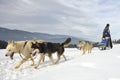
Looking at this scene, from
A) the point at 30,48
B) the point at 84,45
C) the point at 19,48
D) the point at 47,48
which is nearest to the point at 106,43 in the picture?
the point at 84,45

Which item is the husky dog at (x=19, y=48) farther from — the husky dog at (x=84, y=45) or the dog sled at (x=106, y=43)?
the dog sled at (x=106, y=43)

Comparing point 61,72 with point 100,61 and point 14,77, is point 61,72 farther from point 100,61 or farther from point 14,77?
point 14,77

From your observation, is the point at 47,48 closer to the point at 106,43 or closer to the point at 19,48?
the point at 19,48

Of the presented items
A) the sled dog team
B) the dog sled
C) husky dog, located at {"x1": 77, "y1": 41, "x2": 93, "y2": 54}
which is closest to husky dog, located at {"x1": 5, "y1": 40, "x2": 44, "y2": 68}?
the sled dog team

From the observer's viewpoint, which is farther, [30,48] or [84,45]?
[84,45]

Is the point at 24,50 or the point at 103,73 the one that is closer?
the point at 103,73

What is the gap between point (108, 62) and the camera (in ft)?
20.8

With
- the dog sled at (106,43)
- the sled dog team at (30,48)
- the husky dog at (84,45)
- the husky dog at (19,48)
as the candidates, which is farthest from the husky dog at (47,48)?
the dog sled at (106,43)

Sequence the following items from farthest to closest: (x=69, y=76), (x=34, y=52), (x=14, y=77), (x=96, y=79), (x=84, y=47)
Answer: (x=84, y=47)
(x=34, y=52)
(x=14, y=77)
(x=69, y=76)
(x=96, y=79)

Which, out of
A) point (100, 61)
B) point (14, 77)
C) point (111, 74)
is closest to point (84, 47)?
point (14, 77)

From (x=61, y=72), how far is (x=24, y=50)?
525 cm

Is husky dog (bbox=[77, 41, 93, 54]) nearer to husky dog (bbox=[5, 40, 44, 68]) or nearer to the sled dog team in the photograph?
the sled dog team

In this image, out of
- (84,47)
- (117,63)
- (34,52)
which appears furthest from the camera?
(84,47)

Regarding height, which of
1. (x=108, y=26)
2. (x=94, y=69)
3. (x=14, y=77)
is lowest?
(x=14, y=77)
